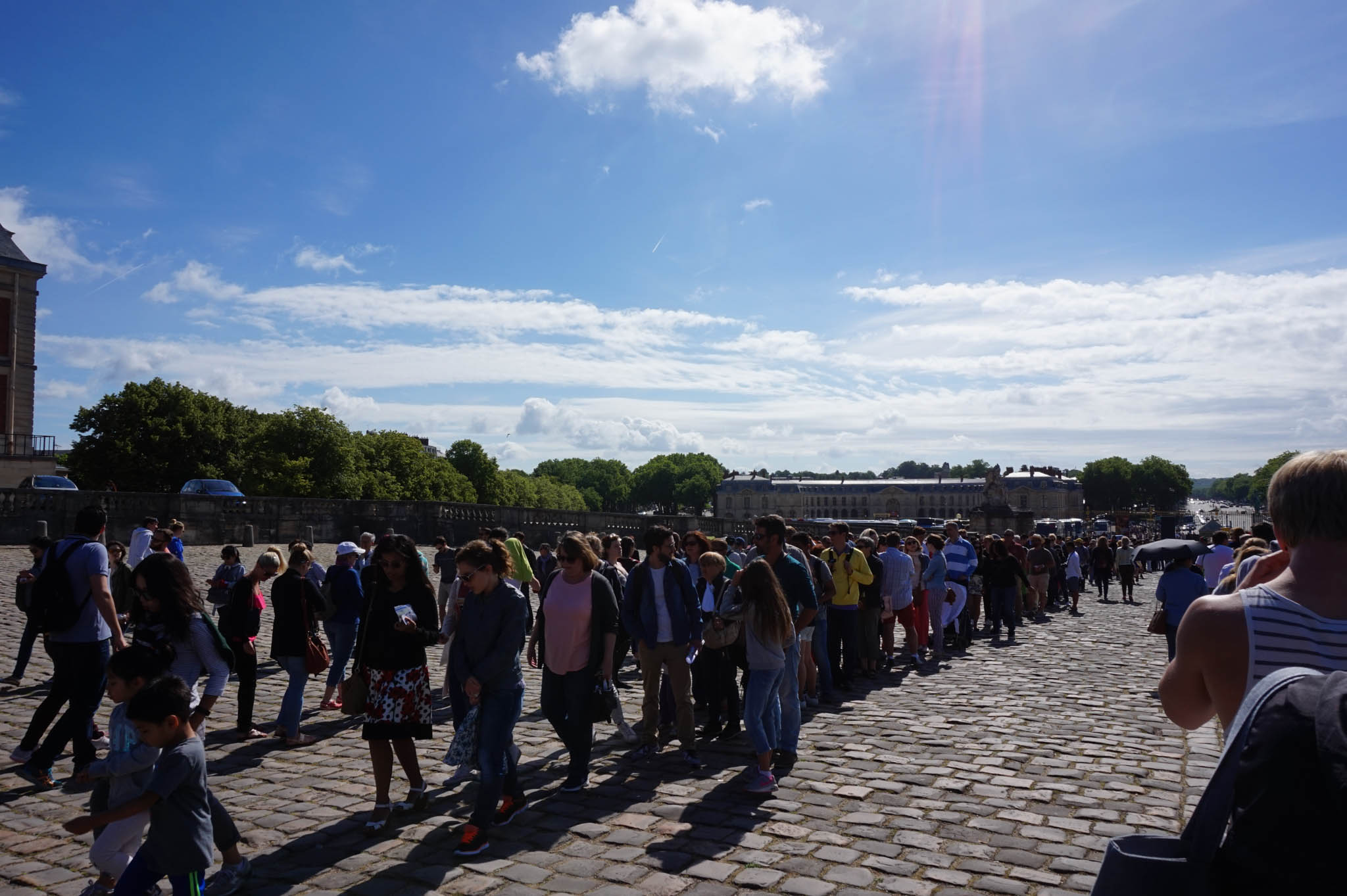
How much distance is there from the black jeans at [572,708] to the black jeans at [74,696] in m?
2.97

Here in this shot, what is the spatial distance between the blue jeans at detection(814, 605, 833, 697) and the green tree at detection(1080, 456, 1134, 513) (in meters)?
170

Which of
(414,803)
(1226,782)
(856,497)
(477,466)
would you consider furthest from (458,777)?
(856,497)

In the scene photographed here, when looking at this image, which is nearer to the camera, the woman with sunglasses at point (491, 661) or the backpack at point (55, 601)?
the woman with sunglasses at point (491, 661)

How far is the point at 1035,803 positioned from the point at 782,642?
6.33 feet

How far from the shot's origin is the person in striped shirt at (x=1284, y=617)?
233cm

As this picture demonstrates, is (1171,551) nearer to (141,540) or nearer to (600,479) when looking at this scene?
(141,540)

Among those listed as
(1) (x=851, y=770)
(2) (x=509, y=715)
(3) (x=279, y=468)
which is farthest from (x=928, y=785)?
(3) (x=279, y=468)

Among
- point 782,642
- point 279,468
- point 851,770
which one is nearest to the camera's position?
point 782,642

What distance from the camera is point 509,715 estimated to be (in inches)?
232

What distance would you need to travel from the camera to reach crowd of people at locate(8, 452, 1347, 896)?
409 centimetres

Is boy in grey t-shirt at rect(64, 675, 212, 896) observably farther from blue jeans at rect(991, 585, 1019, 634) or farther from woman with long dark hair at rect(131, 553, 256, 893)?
blue jeans at rect(991, 585, 1019, 634)

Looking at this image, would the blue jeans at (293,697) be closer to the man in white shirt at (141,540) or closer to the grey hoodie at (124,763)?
the grey hoodie at (124,763)

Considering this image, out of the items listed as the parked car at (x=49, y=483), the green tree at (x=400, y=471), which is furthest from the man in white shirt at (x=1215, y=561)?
the green tree at (x=400, y=471)

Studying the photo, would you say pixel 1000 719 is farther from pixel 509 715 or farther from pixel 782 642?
pixel 509 715
